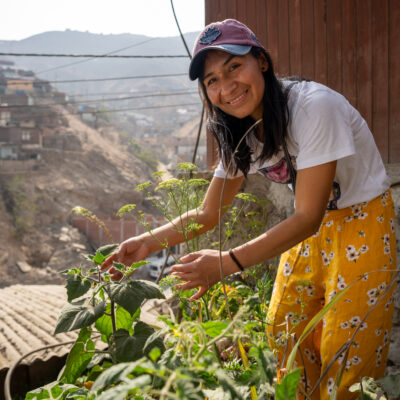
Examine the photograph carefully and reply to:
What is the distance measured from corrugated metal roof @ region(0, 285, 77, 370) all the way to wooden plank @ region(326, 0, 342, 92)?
2122 millimetres

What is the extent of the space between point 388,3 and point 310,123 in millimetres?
1824

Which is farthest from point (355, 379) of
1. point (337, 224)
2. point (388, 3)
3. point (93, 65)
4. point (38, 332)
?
point (93, 65)

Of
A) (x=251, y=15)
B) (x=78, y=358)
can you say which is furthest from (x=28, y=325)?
(x=251, y=15)

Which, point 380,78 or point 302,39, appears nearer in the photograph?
point 380,78

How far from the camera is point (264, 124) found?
130 centimetres

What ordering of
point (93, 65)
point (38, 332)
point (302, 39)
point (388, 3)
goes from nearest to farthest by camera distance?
point (38, 332) → point (388, 3) → point (302, 39) → point (93, 65)

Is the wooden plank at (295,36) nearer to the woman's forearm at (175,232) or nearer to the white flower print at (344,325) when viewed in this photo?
the woman's forearm at (175,232)

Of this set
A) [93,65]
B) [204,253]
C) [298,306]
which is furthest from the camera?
[93,65]

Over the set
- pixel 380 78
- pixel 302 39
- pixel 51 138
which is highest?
pixel 302 39

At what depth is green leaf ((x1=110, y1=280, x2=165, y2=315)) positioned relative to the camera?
2.99ft

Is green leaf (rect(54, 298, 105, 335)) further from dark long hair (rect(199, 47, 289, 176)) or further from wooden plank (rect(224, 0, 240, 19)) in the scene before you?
wooden plank (rect(224, 0, 240, 19))

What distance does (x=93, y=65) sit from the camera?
377 ft

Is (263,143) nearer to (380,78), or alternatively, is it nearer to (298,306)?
(298,306)

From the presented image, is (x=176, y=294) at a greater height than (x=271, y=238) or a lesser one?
lesser
